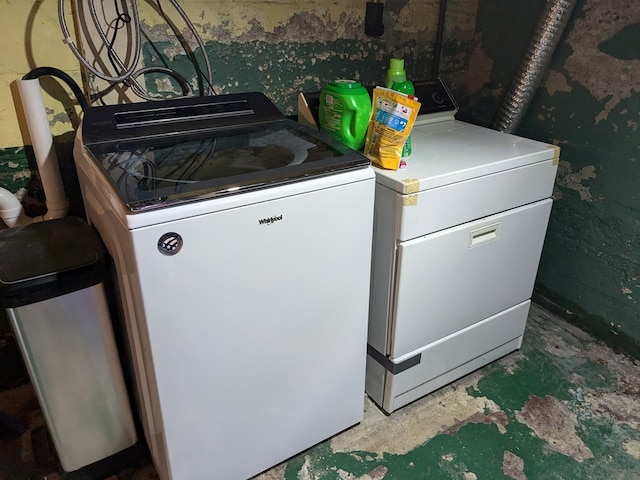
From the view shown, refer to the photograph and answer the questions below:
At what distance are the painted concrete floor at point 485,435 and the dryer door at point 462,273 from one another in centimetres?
26

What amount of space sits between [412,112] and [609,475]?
3.92 ft

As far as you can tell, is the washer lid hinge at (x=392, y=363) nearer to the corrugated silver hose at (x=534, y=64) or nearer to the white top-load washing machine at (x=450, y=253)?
the white top-load washing machine at (x=450, y=253)

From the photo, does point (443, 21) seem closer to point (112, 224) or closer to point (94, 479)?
point (112, 224)

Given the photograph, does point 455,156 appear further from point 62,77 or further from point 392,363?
point 62,77

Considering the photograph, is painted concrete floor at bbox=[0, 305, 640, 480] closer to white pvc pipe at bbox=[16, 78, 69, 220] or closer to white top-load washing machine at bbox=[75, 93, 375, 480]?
white top-load washing machine at bbox=[75, 93, 375, 480]

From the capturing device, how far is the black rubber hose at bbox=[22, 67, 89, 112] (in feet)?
4.63

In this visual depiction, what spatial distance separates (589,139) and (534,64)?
0.35 metres

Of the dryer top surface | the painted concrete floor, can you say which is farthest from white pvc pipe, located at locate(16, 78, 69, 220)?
the dryer top surface

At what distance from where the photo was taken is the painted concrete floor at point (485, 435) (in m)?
1.47

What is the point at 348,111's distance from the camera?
1453 millimetres

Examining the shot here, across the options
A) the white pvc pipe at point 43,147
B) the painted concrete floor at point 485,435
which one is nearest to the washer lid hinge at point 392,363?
the painted concrete floor at point 485,435

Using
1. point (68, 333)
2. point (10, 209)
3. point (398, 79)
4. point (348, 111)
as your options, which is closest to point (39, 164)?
point (10, 209)

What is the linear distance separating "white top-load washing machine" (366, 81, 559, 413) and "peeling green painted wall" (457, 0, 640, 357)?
34 cm

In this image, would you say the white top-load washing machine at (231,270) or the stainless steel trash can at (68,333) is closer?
the white top-load washing machine at (231,270)
